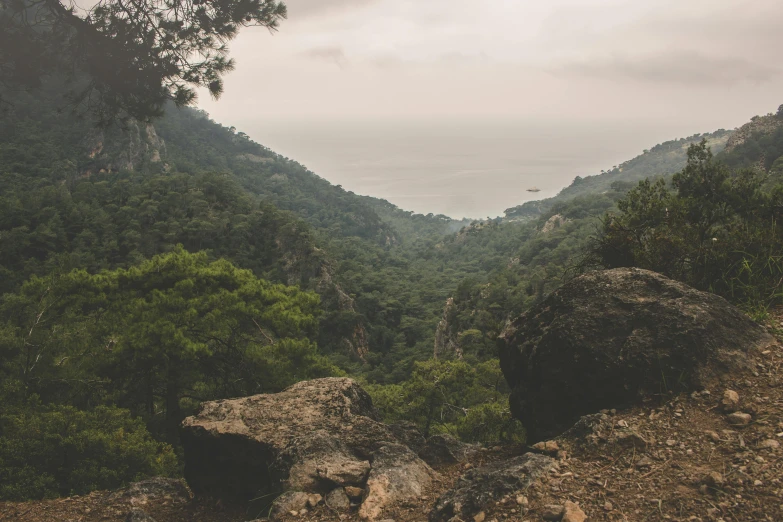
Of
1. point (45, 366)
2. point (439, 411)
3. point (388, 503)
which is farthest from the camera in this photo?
point (439, 411)

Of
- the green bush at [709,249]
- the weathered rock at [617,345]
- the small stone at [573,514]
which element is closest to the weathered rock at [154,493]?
the weathered rock at [617,345]

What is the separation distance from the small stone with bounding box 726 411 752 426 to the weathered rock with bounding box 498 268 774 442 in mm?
367

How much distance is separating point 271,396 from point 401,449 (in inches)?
71.8

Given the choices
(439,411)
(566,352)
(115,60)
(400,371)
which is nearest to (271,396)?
(566,352)

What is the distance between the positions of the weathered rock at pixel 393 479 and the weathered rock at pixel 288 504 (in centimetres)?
49

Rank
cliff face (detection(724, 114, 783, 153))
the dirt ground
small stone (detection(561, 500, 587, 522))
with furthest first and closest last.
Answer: cliff face (detection(724, 114, 783, 153)), small stone (detection(561, 500, 587, 522)), the dirt ground

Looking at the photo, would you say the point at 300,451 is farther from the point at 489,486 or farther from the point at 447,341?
the point at 447,341

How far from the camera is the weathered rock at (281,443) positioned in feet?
12.5

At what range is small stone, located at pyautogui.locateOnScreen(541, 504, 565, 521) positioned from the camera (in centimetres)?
253

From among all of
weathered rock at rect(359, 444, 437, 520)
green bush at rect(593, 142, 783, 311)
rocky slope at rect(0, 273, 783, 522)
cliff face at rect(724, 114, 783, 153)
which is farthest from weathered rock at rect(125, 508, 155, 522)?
cliff face at rect(724, 114, 783, 153)

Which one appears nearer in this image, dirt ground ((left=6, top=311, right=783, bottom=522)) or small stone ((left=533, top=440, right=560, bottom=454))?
dirt ground ((left=6, top=311, right=783, bottom=522))

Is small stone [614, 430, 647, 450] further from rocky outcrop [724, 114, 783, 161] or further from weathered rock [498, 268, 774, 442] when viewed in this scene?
rocky outcrop [724, 114, 783, 161]

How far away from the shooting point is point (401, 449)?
4.00 m

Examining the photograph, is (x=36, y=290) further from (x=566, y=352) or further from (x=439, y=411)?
(x=439, y=411)
